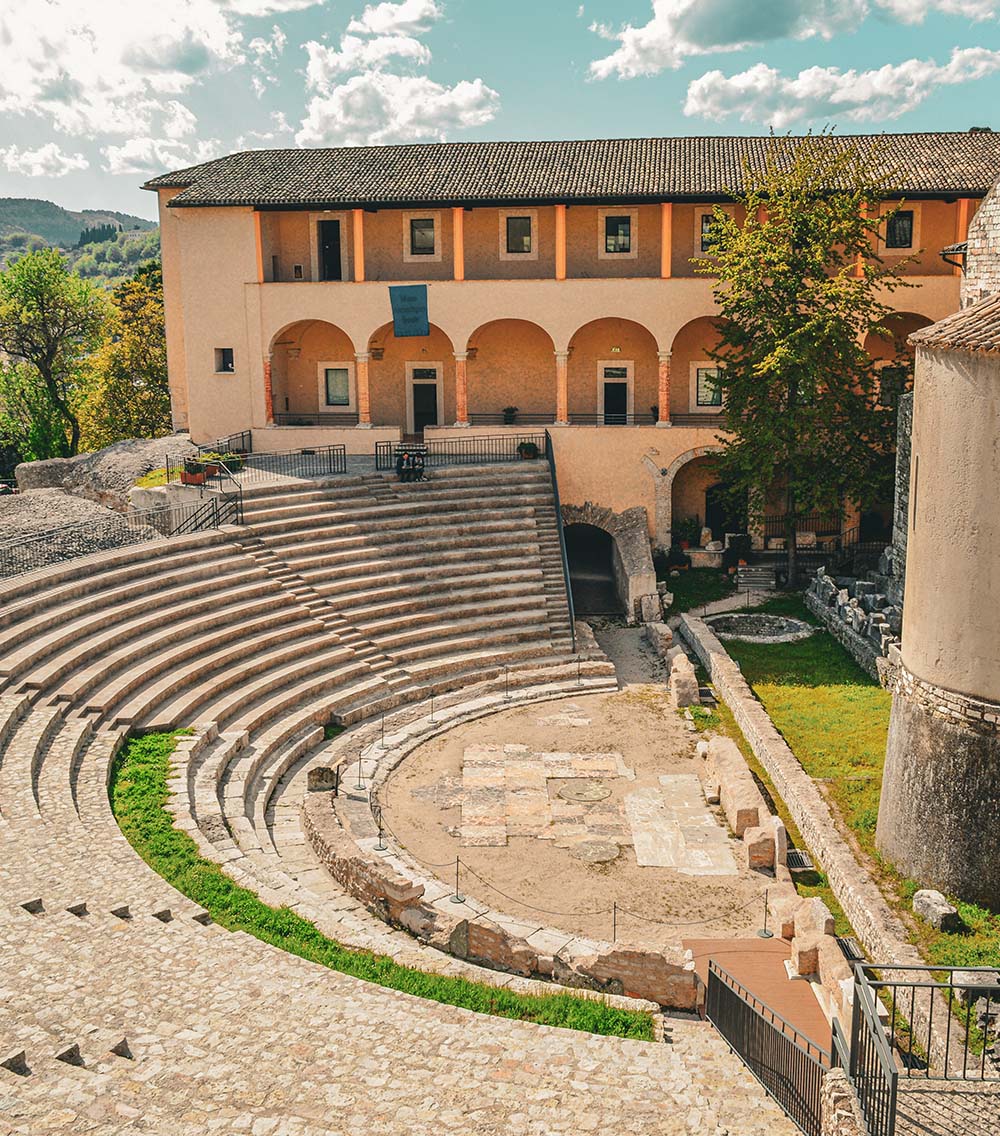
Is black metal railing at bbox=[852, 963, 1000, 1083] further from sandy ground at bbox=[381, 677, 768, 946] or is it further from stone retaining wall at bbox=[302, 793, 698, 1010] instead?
sandy ground at bbox=[381, 677, 768, 946]

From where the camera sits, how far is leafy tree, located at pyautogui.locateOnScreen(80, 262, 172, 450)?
50.1 m

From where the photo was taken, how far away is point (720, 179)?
33906 mm

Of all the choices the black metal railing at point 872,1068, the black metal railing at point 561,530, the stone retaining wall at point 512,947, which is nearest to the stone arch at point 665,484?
the black metal railing at point 561,530

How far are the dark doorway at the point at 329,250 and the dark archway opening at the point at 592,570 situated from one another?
38.5 feet

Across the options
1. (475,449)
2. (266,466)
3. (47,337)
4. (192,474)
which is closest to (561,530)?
(475,449)

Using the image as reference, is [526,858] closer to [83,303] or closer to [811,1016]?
[811,1016]

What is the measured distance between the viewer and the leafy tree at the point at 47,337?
166 ft

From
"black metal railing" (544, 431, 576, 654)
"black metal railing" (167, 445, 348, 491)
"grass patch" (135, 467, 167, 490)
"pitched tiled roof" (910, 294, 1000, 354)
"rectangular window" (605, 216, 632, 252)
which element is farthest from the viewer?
"rectangular window" (605, 216, 632, 252)

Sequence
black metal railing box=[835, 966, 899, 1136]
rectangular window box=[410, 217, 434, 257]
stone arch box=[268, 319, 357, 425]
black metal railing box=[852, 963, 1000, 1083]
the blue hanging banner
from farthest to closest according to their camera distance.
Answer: stone arch box=[268, 319, 357, 425], rectangular window box=[410, 217, 434, 257], the blue hanging banner, black metal railing box=[852, 963, 1000, 1083], black metal railing box=[835, 966, 899, 1136]

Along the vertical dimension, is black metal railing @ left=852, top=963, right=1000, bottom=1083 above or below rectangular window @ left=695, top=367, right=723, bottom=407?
below

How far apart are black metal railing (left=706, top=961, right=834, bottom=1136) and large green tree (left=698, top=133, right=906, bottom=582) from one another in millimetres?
20099

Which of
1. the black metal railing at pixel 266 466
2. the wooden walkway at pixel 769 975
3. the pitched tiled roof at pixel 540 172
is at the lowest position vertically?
the wooden walkway at pixel 769 975

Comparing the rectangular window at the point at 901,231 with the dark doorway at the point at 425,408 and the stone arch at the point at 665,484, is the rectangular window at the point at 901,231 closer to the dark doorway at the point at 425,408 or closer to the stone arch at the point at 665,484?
the stone arch at the point at 665,484

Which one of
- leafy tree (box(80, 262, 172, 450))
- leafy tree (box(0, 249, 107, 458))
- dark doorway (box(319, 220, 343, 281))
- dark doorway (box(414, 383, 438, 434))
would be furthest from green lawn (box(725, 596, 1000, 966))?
leafy tree (box(0, 249, 107, 458))
